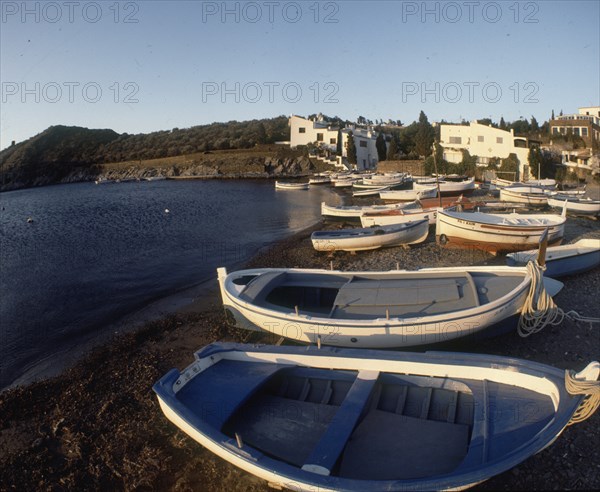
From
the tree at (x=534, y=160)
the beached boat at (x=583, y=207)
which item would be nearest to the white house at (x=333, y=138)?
the tree at (x=534, y=160)

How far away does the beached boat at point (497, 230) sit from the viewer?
1720 cm

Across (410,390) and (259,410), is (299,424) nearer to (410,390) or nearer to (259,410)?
(259,410)

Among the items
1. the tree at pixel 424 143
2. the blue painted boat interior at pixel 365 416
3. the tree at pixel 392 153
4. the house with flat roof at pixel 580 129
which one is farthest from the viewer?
the tree at pixel 392 153

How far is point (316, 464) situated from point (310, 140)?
271 ft

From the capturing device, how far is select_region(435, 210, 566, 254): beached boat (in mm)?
17203

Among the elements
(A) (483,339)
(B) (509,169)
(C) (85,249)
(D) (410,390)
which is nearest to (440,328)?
(A) (483,339)

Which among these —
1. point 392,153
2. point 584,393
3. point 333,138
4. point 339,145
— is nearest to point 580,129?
point 392,153

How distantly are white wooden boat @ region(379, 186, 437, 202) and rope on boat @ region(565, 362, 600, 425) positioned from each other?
3034 centimetres

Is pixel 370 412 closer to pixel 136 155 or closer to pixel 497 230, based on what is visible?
pixel 497 230

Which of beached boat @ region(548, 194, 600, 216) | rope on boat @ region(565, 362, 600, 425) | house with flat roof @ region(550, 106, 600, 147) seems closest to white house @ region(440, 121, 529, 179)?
house with flat roof @ region(550, 106, 600, 147)

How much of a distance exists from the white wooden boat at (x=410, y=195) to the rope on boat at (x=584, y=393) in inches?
1195

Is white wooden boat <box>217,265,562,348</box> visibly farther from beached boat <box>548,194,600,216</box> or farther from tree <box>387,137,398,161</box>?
tree <box>387,137,398,161</box>

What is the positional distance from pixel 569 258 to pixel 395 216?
9785mm

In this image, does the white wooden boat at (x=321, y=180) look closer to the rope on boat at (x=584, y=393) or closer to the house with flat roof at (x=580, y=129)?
the house with flat roof at (x=580, y=129)
